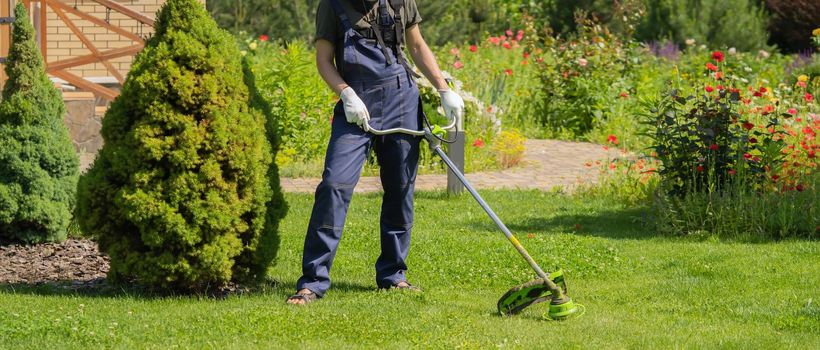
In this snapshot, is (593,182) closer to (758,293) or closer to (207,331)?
(758,293)

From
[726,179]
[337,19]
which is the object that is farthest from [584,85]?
[337,19]

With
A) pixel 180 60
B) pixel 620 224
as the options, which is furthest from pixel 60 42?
pixel 180 60

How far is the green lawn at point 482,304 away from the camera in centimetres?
477

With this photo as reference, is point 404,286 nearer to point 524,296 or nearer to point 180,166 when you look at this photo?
point 524,296

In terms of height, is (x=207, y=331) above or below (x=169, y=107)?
below

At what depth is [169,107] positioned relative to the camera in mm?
5328

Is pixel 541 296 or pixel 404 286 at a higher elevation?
pixel 541 296

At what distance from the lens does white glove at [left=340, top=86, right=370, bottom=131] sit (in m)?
5.25

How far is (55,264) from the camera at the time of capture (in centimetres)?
646

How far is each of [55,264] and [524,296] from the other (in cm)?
270

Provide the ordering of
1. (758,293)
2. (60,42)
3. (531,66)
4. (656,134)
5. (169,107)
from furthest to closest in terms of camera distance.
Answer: (531,66)
(60,42)
(656,134)
(758,293)
(169,107)

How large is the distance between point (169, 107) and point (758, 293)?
117 inches

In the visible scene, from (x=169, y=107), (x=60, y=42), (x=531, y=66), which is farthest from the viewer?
(x=531, y=66)

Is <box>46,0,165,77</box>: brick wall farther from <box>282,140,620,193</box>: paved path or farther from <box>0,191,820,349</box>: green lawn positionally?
<box>0,191,820,349</box>: green lawn
